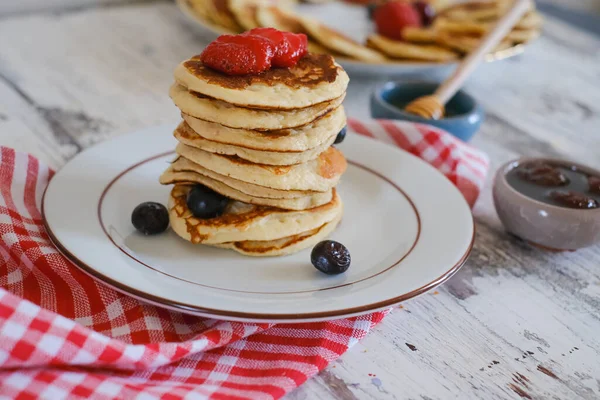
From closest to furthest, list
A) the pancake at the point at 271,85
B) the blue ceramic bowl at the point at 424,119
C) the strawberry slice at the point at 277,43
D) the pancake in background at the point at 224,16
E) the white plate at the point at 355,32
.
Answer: the pancake at the point at 271,85 < the strawberry slice at the point at 277,43 < the blue ceramic bowl at the point at 424,119 < the white plate at the point at 355,32 < the pancake in background at the point at 224,16

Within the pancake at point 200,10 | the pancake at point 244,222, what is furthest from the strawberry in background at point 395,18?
the pancake at point 244,222

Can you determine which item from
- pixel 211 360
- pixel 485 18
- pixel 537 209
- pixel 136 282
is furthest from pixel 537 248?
pixel 485 18

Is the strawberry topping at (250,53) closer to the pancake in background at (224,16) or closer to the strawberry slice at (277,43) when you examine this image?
the strawberry slice at (277,43)

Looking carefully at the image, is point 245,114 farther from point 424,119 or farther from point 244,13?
point 244,13

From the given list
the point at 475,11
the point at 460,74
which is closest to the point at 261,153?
the point at 460,74

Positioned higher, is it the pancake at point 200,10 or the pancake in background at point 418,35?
the pancake in background at point 418,35

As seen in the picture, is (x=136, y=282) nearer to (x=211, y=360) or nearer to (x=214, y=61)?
(x=211, y=360)

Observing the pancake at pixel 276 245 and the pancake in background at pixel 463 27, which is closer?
the pancake at pixel 276 245
